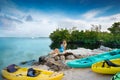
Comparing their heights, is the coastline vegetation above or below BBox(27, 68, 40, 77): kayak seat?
above

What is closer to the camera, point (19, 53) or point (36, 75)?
point (36, 75)

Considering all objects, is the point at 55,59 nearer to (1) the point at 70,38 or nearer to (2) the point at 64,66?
(2) the point at 64,66

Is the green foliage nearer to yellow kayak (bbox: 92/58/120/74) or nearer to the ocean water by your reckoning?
the ocean water

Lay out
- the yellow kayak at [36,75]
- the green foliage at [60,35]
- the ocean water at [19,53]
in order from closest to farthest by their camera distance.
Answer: the yellow kayak at [36,75] → the ocean water at [19,53] → the green foliage at [60,35]

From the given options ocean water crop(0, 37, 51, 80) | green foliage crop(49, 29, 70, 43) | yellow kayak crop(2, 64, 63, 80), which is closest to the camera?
yellow kayak crop(2, 64, 63, 80)

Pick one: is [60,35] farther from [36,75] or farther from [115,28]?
[36,75]

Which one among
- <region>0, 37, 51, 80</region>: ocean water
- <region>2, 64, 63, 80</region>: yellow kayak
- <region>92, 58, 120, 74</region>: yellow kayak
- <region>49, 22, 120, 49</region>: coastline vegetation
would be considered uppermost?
<region>49, 22, 120, 49</region>: coastline vegetation

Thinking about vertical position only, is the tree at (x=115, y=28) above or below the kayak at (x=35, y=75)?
above

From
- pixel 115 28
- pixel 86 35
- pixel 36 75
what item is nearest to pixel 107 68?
pixel 36 75

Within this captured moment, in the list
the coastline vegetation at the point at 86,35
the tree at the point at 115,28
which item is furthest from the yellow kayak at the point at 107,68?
the tree at the point at 115,28

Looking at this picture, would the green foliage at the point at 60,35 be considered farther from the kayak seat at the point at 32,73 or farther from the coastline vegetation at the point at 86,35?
the kayak seat at the point at 32,73

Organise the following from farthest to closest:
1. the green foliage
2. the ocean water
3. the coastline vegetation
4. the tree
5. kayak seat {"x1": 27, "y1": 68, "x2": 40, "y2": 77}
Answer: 1. the green foliage
2. the tree
3. the coastline vegetation
4. the ocean water
5. kayak seat {"x1": 27, "y1": 68, "x2": 40, "y2": 77}

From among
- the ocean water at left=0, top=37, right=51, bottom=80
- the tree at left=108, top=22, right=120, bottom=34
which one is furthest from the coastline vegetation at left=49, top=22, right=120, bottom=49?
the ocean water at left=0, top=37, right=51, bottom=80

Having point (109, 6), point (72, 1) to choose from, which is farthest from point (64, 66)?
point (109, 6)
